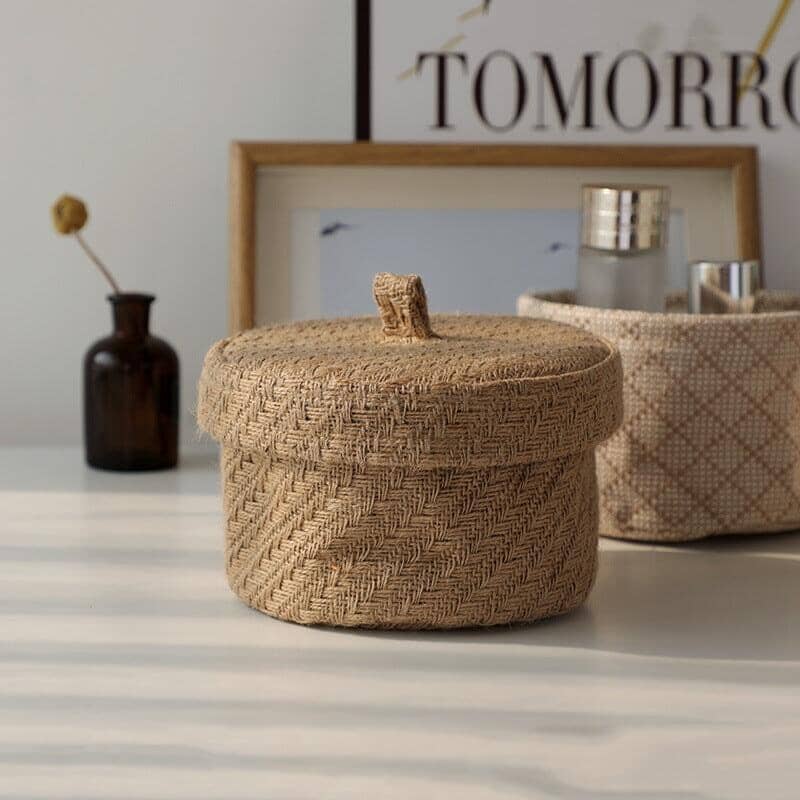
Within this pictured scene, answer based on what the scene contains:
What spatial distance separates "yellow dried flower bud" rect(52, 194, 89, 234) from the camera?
100cm

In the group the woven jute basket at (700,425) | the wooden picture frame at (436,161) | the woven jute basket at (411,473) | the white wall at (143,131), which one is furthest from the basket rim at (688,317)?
the white wall at (143,131)

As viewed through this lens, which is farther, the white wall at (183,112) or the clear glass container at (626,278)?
the white wall at (183,112)

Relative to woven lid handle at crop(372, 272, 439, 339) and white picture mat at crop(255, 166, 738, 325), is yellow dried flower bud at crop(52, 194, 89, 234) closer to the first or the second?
white picture mat at crop(255, 166, 738, 325)

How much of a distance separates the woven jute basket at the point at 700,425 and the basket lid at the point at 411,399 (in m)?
0.10

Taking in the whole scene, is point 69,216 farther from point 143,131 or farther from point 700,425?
point 700,425

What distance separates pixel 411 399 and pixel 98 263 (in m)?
0.46

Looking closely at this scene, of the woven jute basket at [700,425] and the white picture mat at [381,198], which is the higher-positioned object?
the white picture mat at [381,198]

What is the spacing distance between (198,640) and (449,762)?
181 mm

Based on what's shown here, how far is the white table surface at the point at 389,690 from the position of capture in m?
0.52

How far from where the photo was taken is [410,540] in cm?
65

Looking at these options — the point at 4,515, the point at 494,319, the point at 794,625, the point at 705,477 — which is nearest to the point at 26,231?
the point at 4,515

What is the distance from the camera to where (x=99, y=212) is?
3.64ft

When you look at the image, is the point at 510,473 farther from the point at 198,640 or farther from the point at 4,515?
the point at 4,515

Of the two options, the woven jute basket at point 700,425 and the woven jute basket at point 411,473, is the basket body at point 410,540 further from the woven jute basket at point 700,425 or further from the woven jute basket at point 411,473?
the woven jute basket at point 700,425
